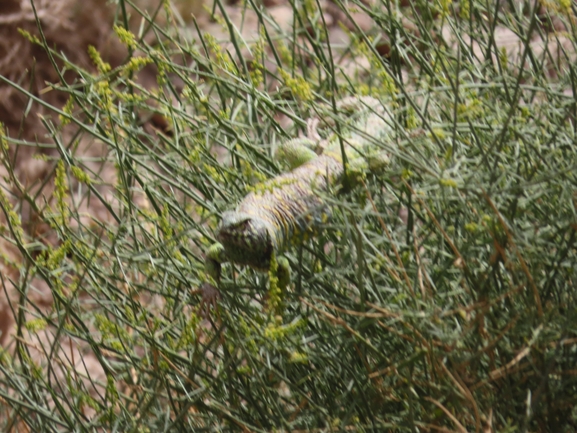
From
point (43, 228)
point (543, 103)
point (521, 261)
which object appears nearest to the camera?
point (521, 261)

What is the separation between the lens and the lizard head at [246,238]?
51 cm

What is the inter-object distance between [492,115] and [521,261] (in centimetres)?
18

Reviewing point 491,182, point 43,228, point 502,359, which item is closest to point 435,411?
point 502,359

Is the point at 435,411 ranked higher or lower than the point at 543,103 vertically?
lower

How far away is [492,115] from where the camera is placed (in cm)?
56

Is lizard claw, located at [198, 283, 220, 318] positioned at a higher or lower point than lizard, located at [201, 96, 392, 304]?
lower

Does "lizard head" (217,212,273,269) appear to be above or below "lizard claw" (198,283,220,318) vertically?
above

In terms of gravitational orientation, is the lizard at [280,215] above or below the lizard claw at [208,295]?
above

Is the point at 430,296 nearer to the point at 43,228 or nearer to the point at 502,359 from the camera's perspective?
the point at 502,359

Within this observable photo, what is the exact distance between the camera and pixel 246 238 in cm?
51

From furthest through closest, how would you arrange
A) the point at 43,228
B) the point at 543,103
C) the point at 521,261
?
the point at 43,228 → the point at 543,103 → the point at 521,261

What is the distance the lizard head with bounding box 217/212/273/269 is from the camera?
515 millimetres

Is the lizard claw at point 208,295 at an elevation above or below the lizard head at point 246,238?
below

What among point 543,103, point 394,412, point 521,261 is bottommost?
point 394,412
